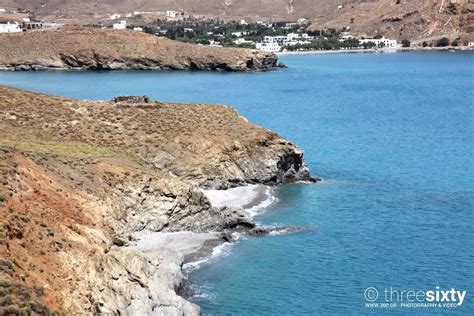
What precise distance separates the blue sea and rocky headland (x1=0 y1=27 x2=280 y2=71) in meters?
39.5

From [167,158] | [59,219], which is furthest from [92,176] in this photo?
[167,158]

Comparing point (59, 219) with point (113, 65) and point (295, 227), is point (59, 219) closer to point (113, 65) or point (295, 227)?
point (295, 227)

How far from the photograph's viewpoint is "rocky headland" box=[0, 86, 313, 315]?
30.3 meters

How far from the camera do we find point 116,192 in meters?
43.1

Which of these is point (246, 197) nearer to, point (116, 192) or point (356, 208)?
point (356, 208)

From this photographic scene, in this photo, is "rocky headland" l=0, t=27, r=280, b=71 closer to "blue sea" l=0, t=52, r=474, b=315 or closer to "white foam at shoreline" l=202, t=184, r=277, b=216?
"blue sea" l=0, t=52, r=474, b=315

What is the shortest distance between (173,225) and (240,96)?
2702 inches

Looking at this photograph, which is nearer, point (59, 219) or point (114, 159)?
point (59, 219)

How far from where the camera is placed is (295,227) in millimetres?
48250

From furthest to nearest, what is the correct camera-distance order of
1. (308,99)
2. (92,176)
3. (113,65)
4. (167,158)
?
1. (113,65)
2. (308,99)
3. (167,158)
4. (92,176)

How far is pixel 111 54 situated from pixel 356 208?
381 ft
